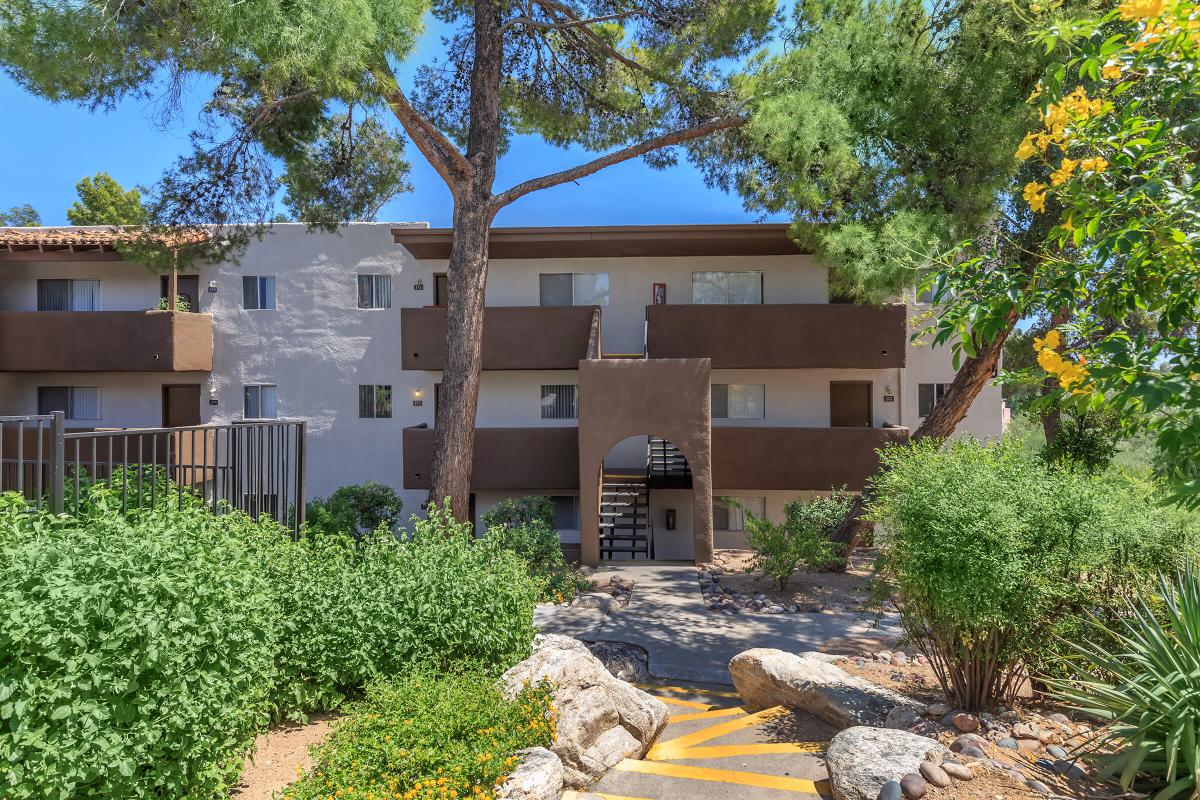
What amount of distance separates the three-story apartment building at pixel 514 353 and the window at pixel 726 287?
0.16ft

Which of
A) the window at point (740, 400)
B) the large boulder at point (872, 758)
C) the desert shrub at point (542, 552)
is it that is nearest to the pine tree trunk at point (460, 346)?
the desert shrub at point (542, 552)

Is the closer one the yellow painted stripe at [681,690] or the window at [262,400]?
the yellow painted stripe at [681,690]

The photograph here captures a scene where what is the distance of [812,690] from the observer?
22.6ft

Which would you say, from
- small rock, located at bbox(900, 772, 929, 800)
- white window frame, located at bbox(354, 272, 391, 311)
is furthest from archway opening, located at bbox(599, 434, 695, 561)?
small rock, located at bbox(900, 772, 929, 800)

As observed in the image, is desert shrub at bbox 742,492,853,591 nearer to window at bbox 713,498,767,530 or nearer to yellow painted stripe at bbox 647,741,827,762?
window at bbox 713,498,767,530

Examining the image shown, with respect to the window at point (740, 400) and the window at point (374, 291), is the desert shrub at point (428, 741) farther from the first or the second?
the window at point (374, 291)

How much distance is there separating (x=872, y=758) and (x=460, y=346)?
9361 mm

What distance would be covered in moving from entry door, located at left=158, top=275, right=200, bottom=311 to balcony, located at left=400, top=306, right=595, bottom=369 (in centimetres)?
602

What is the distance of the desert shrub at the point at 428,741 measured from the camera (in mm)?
4527

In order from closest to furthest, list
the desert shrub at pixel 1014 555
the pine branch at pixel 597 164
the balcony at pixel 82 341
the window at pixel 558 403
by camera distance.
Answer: the desert shrub at pixel 1014 555, the pine branch at pixel 597 164, the balcony at pixel 82 341, the window at pixel 558 403

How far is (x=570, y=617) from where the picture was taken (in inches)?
413

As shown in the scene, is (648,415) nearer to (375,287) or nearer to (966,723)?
(375,287)

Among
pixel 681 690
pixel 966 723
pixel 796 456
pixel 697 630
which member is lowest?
pixel 681 690

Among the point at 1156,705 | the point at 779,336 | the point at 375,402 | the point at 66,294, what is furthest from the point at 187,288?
the point at 1156,705
